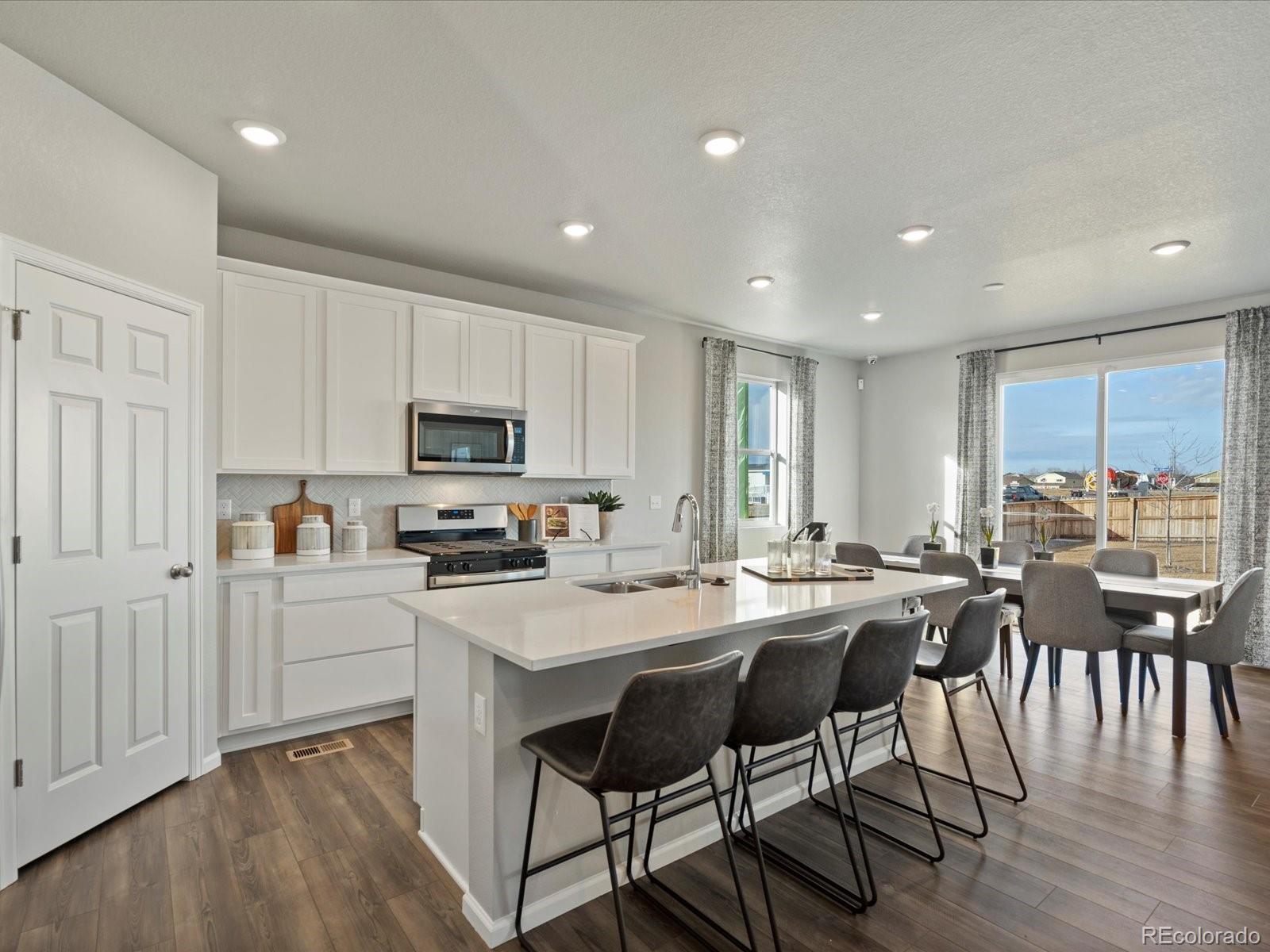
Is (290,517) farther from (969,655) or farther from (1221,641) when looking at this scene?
(1221,641)

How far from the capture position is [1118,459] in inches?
224

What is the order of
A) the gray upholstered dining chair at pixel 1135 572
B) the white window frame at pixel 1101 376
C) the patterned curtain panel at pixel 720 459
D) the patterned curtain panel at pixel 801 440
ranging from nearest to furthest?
the gray upholstered dining chair at pixel 1135 572 < the white window frame at pixel 1101 376 < the patterned curtain panel at pixel 720 459 < the patterned curtain panel at pixel 801 440

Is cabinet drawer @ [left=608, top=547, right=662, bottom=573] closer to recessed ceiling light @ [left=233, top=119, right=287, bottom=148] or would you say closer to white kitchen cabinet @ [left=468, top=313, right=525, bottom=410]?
white kitchen cabinet @ [left=468, top=313, right=525, bottom=410]

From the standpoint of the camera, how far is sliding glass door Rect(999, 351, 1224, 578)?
5.25 metres

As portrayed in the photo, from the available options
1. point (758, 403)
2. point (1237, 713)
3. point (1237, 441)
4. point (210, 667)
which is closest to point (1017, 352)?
point (1237, 441)

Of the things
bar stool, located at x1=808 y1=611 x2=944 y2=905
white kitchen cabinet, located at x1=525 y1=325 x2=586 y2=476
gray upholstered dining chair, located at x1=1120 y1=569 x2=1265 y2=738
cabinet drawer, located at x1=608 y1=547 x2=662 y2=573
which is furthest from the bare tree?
white kitchen cabinet, located at x1=525 y1=325 x2=586 y2=476

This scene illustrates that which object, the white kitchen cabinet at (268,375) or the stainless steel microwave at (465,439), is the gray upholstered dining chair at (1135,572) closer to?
the stainless steel microwave at (465,439)

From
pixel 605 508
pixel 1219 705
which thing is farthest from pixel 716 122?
pixel 1219 705

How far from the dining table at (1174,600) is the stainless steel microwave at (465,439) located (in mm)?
3101

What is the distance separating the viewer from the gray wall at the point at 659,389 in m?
4.06

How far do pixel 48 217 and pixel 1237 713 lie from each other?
6111mm

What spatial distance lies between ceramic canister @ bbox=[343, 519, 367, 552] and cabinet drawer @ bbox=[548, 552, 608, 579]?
44.6 inches

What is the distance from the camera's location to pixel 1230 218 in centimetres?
348

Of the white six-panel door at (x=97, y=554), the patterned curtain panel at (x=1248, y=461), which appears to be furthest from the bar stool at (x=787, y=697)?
the patterned curtain panel at (x=1248, y=461)
